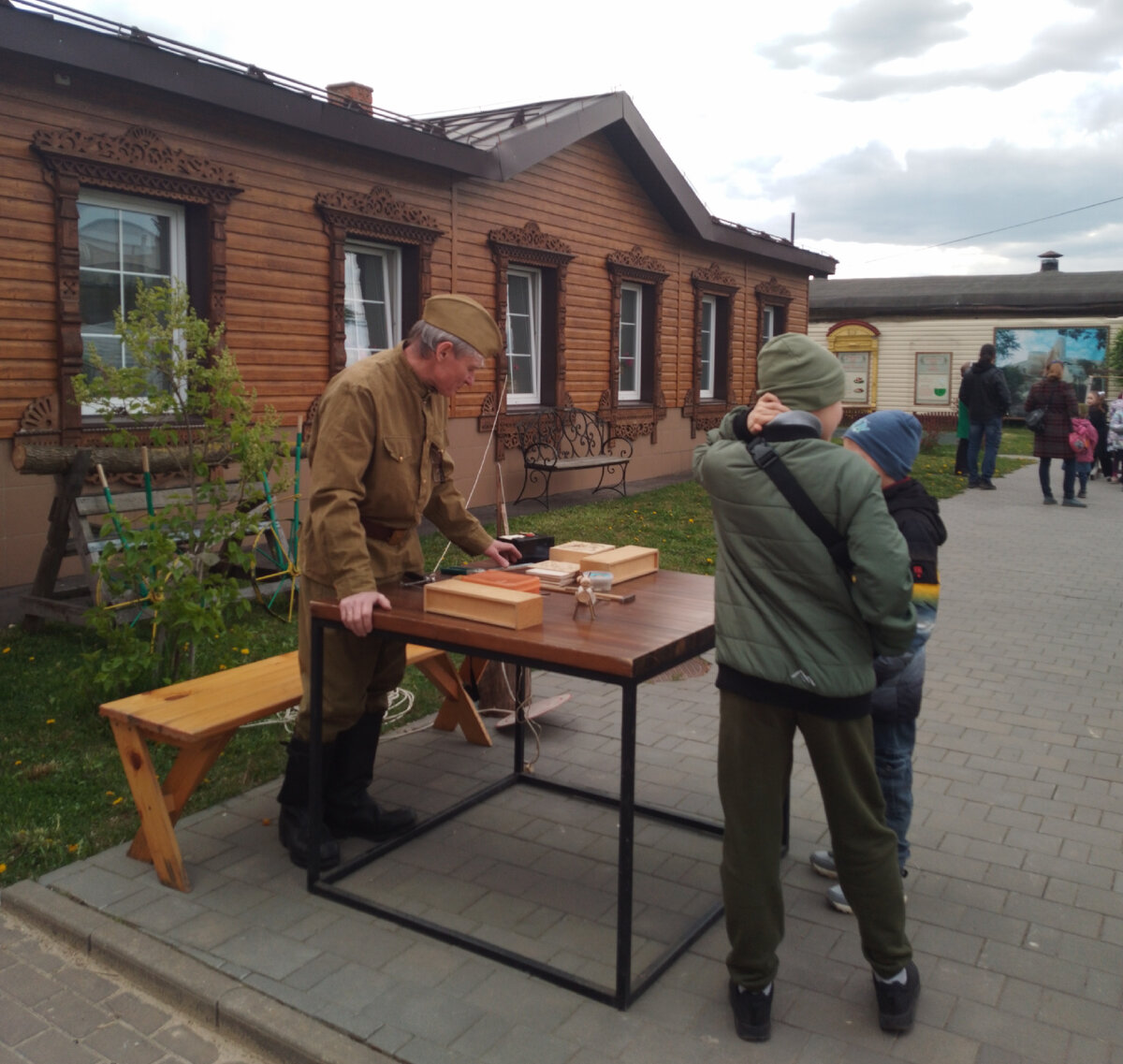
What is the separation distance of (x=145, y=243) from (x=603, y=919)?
7.06 meters

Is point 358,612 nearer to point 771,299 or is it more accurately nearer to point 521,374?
point 521,374

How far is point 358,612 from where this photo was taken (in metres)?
3.48

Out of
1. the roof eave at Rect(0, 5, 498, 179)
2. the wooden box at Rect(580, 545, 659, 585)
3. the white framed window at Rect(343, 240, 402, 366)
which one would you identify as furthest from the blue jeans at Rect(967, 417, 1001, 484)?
the wooden box at Rect(580, 545, 659, 585)

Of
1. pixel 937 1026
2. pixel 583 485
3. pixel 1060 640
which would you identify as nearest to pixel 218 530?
pixel 937 1026

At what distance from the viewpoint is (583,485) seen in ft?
48.1

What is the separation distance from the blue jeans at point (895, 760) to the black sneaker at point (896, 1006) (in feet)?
2.07

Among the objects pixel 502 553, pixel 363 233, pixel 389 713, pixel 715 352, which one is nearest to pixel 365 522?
pixel 502 553

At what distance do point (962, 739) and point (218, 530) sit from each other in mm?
3773

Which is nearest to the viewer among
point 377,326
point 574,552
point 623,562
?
point 623,562

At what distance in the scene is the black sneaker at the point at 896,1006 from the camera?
3.01 metres

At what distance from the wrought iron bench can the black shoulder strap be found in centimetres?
965

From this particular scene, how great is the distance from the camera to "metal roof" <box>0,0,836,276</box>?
24.8ft

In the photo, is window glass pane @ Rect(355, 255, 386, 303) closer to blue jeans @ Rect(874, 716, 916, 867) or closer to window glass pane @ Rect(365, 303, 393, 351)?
window glass pane @ Rect(365, 303, 393, 351)

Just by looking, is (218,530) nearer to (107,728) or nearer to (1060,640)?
(107,728)
